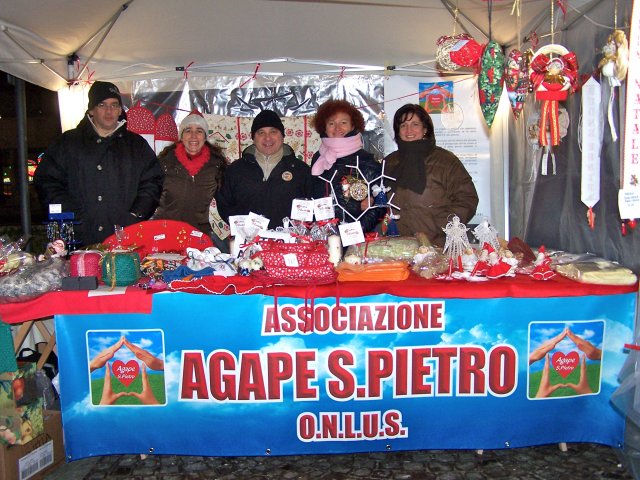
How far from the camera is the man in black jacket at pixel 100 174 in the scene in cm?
383

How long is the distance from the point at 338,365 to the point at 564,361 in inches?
44.5

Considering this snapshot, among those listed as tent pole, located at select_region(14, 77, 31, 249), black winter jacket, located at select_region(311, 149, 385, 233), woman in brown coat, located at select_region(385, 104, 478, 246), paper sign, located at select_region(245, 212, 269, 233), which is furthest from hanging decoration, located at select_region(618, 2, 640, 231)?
tent pole, located at select_region(14, 77, 31, 249)

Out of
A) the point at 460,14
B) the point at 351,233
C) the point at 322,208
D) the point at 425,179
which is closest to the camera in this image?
the point at 351,233

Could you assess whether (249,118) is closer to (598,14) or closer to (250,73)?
(250,73)

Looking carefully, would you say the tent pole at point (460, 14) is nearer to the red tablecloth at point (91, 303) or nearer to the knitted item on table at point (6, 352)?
the red tablecloth at point (91, 303)

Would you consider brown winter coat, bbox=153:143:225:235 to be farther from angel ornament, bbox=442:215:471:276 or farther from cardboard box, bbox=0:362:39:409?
angel ornament, bbox=442:215:471:276

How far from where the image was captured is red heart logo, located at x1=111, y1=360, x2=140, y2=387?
2670 millimetres

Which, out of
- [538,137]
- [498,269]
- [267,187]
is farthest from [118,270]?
[538,137]

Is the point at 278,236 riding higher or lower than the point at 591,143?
lower

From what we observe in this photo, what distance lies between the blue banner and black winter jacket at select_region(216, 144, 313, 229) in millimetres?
1271

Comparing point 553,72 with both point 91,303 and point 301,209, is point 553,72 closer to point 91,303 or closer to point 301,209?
point 301,209

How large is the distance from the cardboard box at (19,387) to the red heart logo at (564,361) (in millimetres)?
2552

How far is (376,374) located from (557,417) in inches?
37.6

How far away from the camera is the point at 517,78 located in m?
3.06
